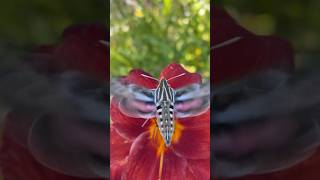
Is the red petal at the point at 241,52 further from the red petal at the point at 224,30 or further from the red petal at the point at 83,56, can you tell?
the red petal at the point at 83,56

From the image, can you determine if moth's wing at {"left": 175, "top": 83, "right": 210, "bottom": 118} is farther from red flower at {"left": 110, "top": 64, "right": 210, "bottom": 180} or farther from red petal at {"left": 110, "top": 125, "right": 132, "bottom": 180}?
red petal at {"left": 110, "top": 125, "right": 132, "bottom": 180}

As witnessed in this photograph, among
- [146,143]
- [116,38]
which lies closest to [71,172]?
[146,143]

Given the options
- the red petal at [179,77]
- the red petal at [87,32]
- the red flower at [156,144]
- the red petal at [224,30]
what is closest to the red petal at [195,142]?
the red flower at [156,144]

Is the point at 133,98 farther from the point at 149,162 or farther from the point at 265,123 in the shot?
the point at 265,123

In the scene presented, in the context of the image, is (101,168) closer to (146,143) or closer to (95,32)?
(146,143)

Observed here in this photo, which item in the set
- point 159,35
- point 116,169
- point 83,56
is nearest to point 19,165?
point 116,169
